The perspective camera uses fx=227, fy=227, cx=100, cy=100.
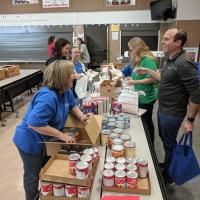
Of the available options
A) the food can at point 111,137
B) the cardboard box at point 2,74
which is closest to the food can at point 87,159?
the food can at point 111,137

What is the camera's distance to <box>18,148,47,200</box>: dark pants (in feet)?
5.18

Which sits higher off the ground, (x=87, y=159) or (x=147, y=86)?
(x=147, y=86)

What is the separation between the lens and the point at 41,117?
1.34 m

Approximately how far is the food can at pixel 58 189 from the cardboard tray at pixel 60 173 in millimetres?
24

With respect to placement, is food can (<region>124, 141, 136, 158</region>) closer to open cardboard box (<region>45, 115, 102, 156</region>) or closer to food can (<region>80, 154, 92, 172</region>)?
open cardboard box (<region>45, 115, 102, 156</region>)

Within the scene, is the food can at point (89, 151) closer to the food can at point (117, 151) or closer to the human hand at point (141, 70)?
the food can at point (117, 151)

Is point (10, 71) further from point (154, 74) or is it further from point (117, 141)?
point (117, 141)

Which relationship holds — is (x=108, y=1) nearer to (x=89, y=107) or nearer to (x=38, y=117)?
(x=89, y=107)

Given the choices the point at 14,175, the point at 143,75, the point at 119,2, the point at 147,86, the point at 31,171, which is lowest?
the point at 14,175

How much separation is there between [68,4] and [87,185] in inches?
261

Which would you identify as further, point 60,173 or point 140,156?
point 140,156

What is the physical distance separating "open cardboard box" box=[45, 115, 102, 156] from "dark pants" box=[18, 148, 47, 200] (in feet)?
0.64

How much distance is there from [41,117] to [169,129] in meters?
1.25

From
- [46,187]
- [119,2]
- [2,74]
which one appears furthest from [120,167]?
[119,2]
